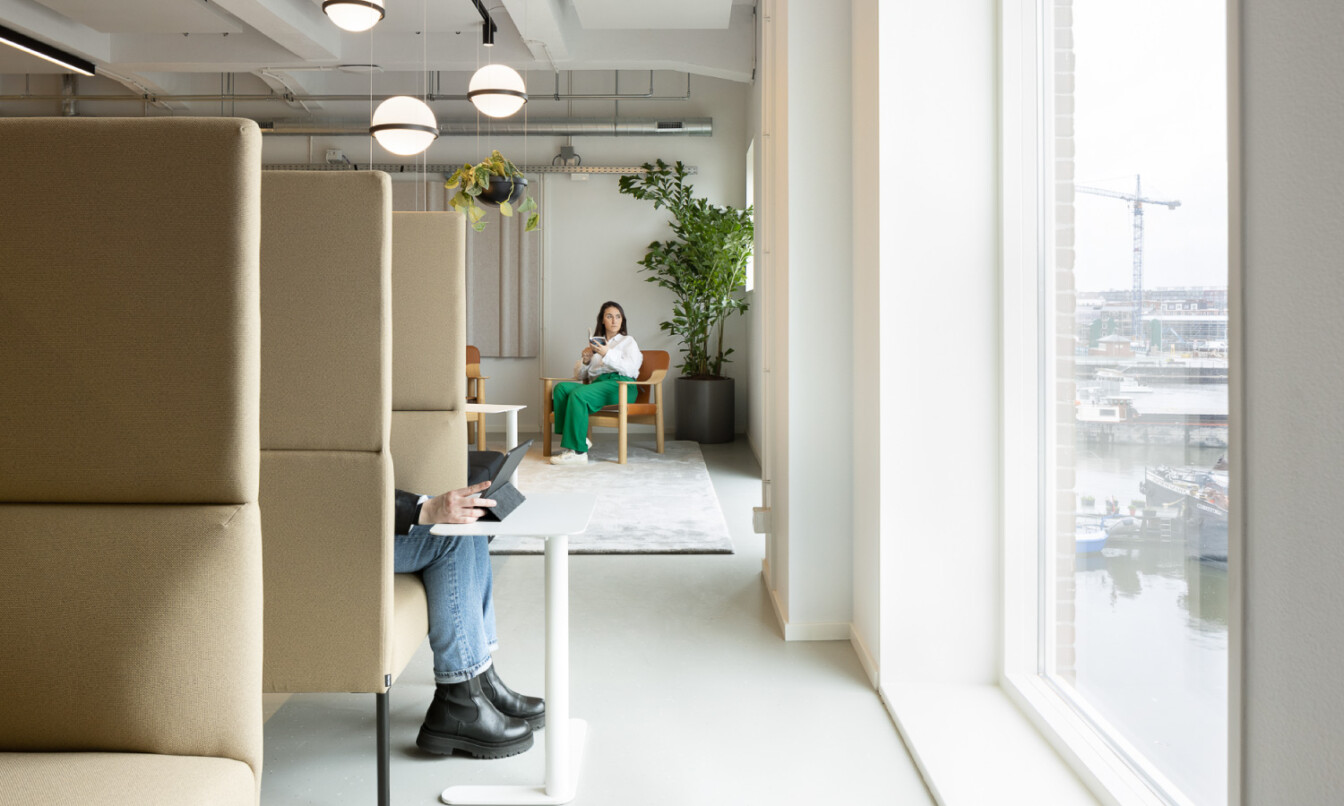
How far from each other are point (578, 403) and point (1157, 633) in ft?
18.4

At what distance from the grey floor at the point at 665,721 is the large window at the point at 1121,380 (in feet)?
1.63

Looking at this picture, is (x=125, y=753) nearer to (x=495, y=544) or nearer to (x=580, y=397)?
(x=495, y=544)

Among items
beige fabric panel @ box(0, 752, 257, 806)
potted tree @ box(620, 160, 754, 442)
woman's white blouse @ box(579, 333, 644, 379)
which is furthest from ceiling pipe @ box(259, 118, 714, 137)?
beige fabric panel @ box(0, 752, 257, 806)

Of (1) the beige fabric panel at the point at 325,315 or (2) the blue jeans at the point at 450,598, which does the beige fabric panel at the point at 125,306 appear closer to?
(1) the beige fabric panel at the point at 325,315

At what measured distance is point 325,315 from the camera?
177cm

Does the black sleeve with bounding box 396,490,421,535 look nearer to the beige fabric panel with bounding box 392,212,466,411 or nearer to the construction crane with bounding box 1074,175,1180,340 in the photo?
the beige fabric panel with bounding box 392,212,466,411

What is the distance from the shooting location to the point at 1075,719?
6.81ft

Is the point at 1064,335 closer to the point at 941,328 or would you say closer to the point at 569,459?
the point at 941,328

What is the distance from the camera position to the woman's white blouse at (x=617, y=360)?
24.2ft

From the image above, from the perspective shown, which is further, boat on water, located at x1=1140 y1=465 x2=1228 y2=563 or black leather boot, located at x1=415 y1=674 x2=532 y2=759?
black leather boot, located at x1=415 y1=674 x2=532 y2=759

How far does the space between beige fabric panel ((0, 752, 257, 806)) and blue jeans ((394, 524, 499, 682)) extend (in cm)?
87

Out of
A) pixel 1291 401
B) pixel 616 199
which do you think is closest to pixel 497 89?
pixel 616 199

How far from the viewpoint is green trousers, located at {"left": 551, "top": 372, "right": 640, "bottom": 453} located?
703 centimetres

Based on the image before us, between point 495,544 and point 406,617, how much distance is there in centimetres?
236
